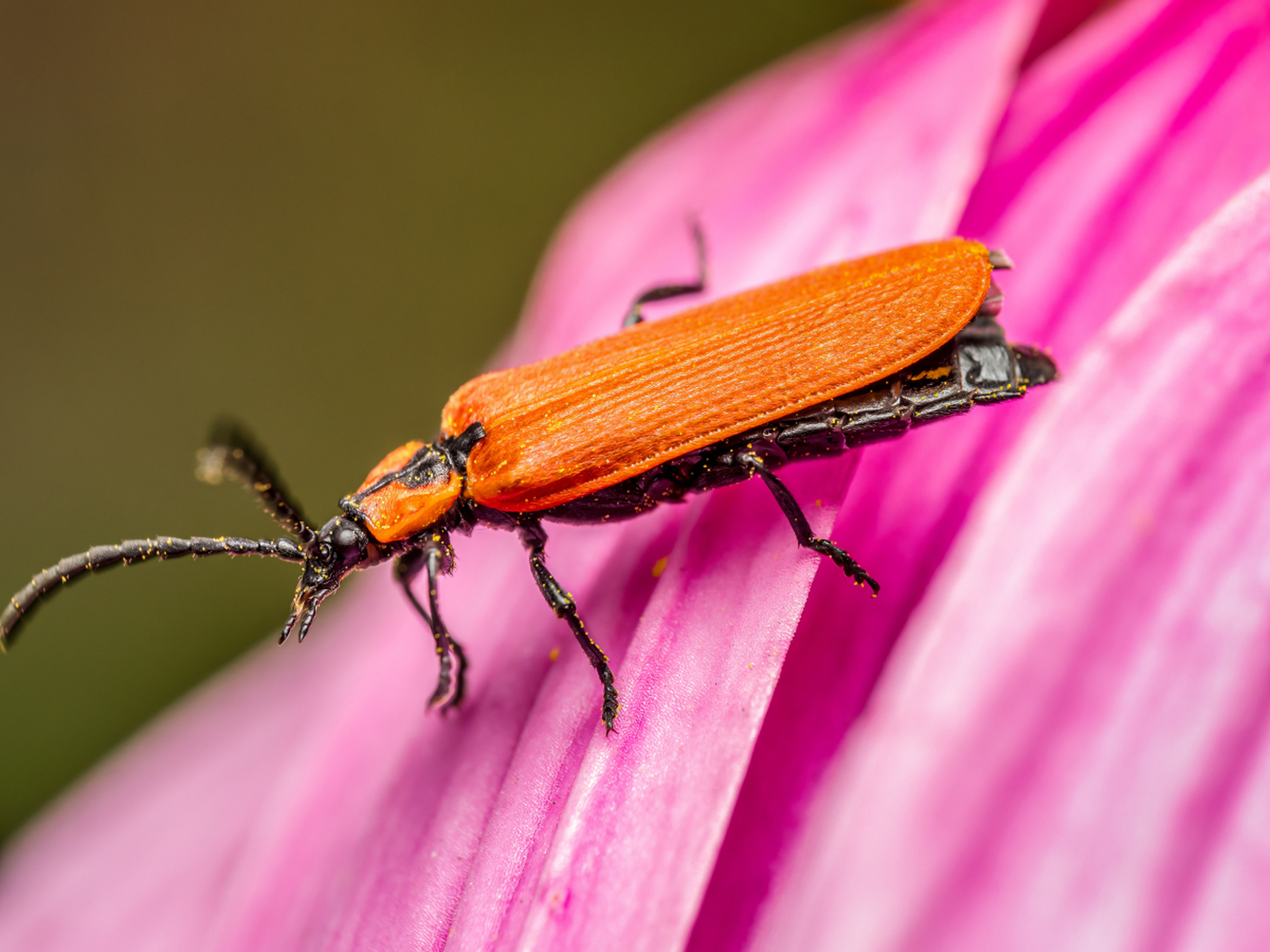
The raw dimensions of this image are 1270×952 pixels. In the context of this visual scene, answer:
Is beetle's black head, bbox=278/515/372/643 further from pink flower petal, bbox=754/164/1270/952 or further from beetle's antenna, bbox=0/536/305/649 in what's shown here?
pink flower petal, bbox=754/164/1270/952

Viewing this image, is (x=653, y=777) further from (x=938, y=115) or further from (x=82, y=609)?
(x=82, y=609)

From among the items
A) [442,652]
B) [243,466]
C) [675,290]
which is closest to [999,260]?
[675,290]

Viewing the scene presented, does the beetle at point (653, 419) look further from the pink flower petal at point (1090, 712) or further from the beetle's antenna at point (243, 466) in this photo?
the pink flower petal at point (1090, 712)

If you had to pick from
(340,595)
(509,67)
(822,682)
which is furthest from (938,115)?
(340,595)

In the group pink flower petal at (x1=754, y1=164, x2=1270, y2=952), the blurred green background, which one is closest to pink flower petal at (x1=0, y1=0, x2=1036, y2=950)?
pink flower petal at (x1=754, y1=164, x2=1270, y2=952)

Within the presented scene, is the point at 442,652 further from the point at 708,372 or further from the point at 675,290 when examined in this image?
the point at 675,290

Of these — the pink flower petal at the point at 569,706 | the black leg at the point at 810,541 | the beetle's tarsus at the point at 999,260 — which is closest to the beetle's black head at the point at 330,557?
the pink flower petal at the point at 569,706
